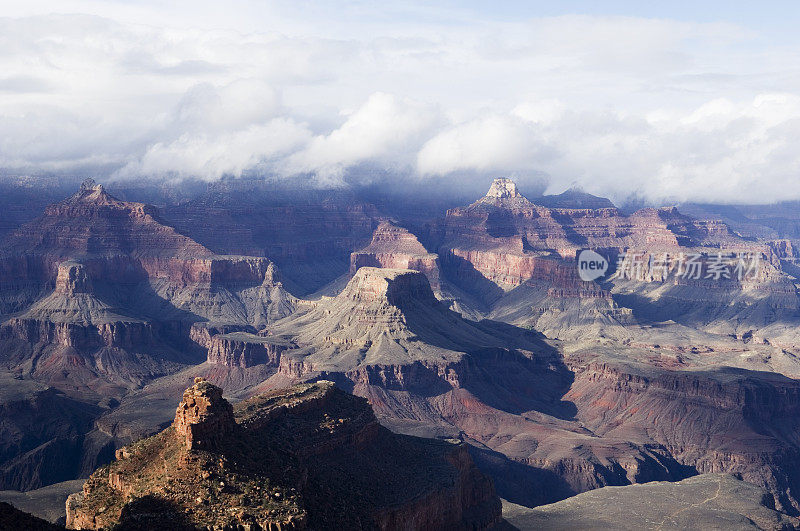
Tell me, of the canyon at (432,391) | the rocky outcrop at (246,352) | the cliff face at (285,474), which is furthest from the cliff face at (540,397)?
the cliff face at (285,474)

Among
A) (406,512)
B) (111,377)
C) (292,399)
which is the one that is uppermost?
(292,399)

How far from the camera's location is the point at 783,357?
184 meters

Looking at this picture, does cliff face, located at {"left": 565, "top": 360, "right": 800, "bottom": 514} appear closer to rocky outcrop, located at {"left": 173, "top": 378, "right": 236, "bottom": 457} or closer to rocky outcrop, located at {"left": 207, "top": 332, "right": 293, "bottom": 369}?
rocky outcrop, located at {"left": 207, "top": 332, "right": 293, "bottom": 369}

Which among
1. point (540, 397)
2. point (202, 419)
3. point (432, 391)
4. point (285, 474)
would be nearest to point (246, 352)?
point (432, 391)

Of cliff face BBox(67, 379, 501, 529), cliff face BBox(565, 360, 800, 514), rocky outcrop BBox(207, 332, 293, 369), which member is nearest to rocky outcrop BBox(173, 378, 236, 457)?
cliff face BBox(67, 379, 501, 529)

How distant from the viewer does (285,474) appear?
2272 inches

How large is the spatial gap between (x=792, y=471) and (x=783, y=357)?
54.2 m

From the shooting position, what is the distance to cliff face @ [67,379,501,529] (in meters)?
50.1

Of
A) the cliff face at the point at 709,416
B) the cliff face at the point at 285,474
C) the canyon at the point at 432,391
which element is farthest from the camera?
the cliff face at the point at 709,416

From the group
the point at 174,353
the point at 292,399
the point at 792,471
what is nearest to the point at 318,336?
the point at 174,353

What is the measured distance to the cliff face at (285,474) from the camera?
5009 centimetres

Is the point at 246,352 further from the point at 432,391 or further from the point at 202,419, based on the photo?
the point at 202,419

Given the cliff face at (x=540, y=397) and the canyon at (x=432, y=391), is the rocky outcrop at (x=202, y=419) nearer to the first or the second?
A: the canyon at (x=432, y=391)

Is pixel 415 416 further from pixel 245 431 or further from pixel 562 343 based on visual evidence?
pixel 245 431
